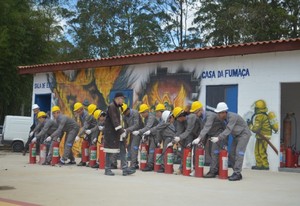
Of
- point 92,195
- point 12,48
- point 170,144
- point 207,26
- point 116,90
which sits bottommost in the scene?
point 92,195

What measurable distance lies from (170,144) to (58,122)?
430 cm

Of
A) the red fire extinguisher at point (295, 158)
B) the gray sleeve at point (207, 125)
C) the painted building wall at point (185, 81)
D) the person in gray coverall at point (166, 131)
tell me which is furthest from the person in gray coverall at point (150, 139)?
the red fire extinguisher at point (295, 158)

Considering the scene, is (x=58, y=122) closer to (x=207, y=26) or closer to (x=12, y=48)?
(x=12, y=48)

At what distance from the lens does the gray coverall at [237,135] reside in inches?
474

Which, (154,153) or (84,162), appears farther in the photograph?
(84,162)

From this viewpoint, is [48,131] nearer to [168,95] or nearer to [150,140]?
[150,140]

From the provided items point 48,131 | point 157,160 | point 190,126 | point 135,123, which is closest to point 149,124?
point 135,123

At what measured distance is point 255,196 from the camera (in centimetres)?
927

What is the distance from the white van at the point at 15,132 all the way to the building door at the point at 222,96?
12.2 metres

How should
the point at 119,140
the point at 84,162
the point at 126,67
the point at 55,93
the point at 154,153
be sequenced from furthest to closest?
1. the point at 55,93
2. the point at 126,67
3. the point at 84,162
4. the point at 154,153
5. the point at 119,140

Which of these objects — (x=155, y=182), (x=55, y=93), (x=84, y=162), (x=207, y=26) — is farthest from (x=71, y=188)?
(x=207, y=26)

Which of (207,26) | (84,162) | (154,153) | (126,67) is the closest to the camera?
(154,153)

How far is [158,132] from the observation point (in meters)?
13.9

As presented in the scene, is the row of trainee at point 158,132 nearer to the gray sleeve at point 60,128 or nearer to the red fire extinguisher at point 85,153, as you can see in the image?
the gray sleeve at point 60,128
